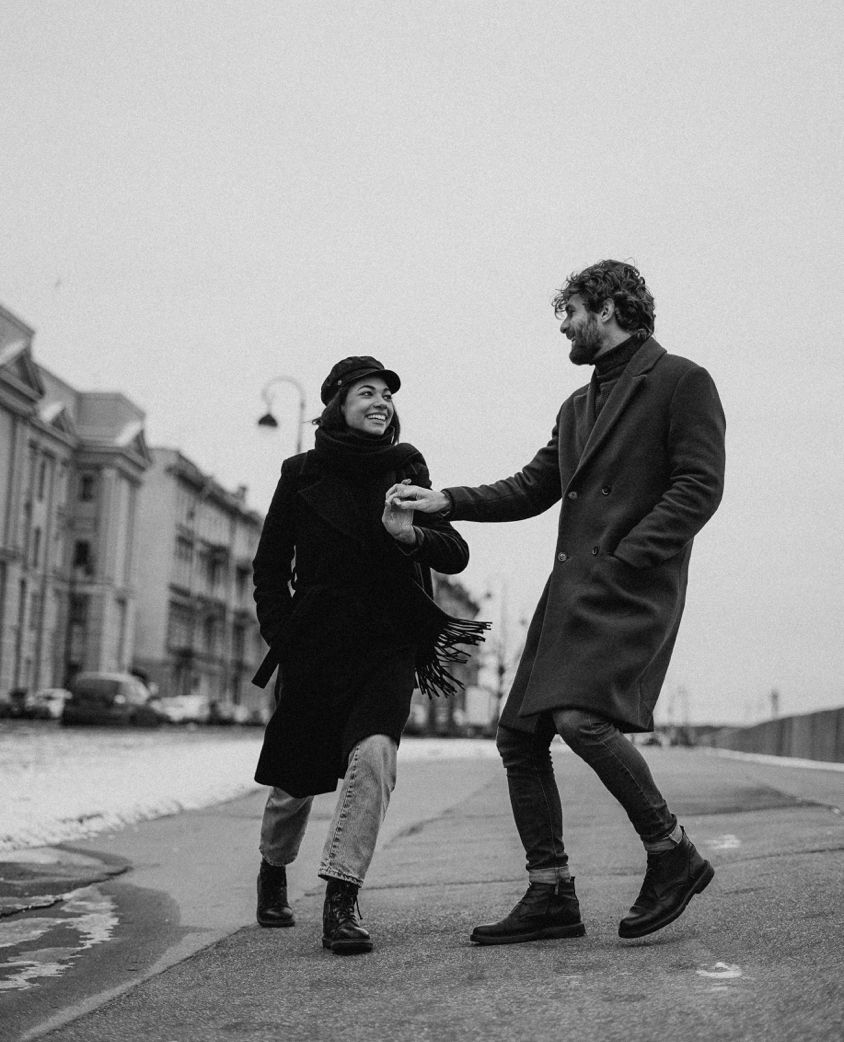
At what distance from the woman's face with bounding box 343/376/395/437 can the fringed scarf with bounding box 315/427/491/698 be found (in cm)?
3

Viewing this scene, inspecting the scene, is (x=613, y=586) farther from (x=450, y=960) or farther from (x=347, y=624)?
(x=450, y=960)

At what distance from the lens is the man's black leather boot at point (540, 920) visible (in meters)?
4.04

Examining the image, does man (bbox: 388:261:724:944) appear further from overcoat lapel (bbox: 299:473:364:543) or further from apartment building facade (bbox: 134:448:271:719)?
apartment building facade (bbox: 134:448:271:719)

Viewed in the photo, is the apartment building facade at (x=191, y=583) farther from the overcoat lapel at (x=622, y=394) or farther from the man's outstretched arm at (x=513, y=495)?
the overcoat lapel at (x=622, y=394)

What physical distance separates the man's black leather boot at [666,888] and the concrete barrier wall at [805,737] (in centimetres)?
1600

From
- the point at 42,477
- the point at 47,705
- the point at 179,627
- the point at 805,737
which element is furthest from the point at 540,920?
the point at 179,627

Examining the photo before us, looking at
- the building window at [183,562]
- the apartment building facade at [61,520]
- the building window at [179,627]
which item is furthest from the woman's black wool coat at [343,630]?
the building window at [183,562]

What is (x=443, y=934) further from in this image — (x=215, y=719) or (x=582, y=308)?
(x=215, y=719)

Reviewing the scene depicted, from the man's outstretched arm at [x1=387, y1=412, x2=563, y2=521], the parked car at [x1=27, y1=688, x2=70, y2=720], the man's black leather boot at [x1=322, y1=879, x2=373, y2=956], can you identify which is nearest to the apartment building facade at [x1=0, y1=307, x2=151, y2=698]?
the parked car at [x1=27, y1=688, x2=70, y2=720]

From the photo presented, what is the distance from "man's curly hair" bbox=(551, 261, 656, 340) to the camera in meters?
4.32

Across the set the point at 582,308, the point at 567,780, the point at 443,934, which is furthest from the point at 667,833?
the point at 567,780

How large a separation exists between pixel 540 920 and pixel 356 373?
1.78 meters

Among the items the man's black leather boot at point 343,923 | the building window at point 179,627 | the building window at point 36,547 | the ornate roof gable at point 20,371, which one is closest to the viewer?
the man's black leather boot at point 343,923

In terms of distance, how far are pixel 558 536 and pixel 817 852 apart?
2.55 meters
